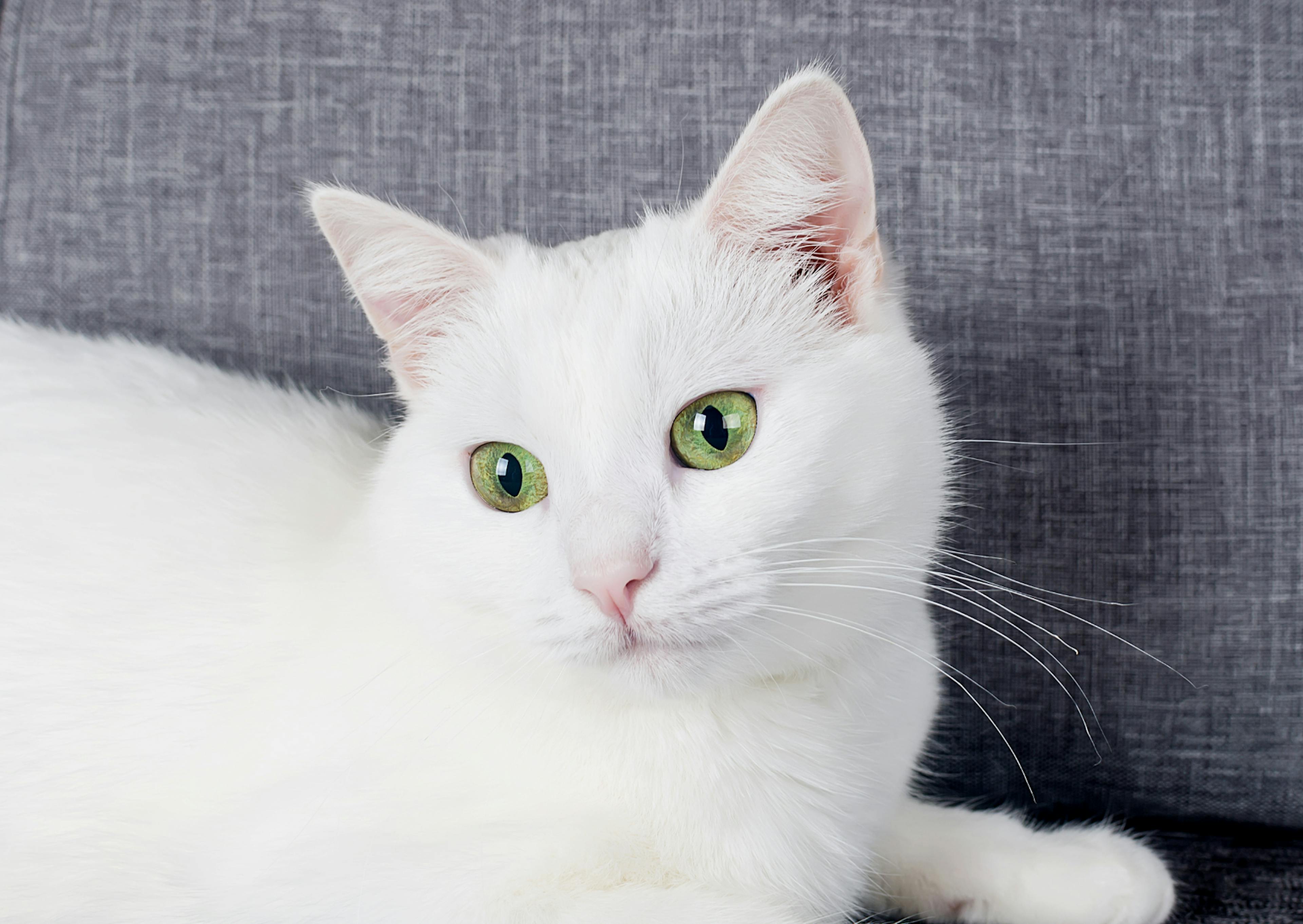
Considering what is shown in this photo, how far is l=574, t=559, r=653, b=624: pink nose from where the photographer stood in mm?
925

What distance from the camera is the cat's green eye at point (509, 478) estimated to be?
110 cm

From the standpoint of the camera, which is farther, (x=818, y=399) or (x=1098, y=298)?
(x=1098, y=298)

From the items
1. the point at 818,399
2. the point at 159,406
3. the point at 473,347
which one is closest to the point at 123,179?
Answer: the point at 159,406

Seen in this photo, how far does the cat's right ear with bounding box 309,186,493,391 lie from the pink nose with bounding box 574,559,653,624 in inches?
17.9

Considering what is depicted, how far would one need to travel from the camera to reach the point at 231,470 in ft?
4.56

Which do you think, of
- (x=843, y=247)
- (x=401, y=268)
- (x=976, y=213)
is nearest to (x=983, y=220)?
(x=976, y=213)

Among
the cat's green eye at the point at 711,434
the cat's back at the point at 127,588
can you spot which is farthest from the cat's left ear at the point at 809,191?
the cat's back at the point at 127,588

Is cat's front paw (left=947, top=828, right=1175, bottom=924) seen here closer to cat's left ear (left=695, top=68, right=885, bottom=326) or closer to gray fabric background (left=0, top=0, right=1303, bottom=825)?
gray fabric background (left=0, top=0, right=1303, bottom=825)

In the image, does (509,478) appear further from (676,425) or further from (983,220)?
(983,220)

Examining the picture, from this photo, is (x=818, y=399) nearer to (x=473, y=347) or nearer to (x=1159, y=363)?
(x=473, y=347)

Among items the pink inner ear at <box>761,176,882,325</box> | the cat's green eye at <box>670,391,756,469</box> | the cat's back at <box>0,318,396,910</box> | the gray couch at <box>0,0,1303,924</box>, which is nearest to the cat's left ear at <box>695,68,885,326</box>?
the pink inner ear at <box>761,176,882,325</box>

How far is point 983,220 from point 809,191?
71 cm

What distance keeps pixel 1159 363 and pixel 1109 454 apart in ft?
0.57

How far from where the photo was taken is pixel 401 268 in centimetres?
121
